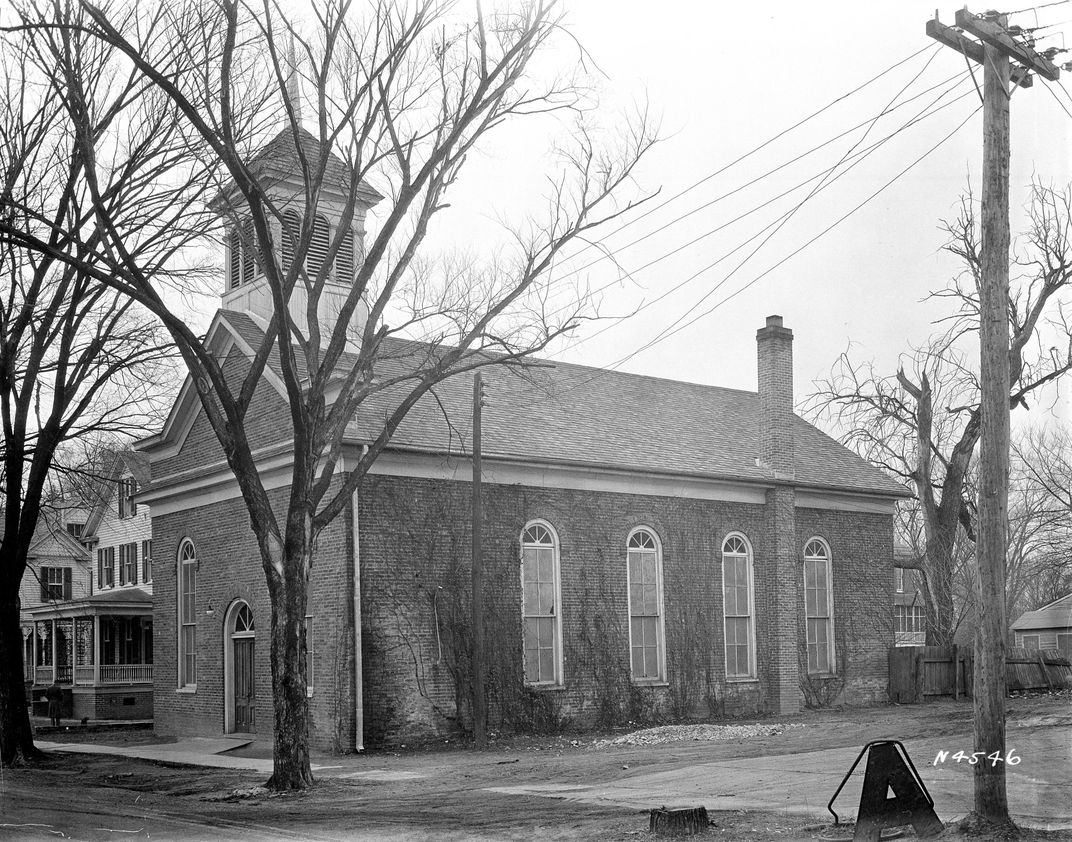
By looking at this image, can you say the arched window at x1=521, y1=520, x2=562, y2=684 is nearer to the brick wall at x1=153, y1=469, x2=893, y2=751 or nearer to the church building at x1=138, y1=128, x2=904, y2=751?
the church building at x1=138, y1=128, x2=904, y2=751

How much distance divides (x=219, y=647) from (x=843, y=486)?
15.8 m

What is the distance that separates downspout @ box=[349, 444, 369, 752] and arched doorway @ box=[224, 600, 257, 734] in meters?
3.93

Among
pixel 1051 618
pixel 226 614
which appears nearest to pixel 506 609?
pixel 226 614

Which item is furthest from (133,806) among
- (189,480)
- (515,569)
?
A: (189,480)

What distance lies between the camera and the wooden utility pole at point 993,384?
1097 cm

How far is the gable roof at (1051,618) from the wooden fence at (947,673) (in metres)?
26.2

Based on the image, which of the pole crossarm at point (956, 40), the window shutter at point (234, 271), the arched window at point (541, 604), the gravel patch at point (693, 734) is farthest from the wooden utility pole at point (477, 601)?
the pole crossarm at point (956, 40)

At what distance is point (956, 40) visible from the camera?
38.5ft

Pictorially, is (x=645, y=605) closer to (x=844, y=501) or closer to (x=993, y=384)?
(x=844, y=501)

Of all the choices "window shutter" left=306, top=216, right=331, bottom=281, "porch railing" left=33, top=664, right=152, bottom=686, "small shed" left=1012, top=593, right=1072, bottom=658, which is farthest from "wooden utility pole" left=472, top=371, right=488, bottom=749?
"small shed" left=1012, top=593, right=1072, bottom=658

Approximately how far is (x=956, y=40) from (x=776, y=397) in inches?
739

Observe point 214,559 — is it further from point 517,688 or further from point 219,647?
point 517,688

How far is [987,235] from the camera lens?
38.0ft

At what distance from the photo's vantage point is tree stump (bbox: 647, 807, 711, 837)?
11.3 meters
